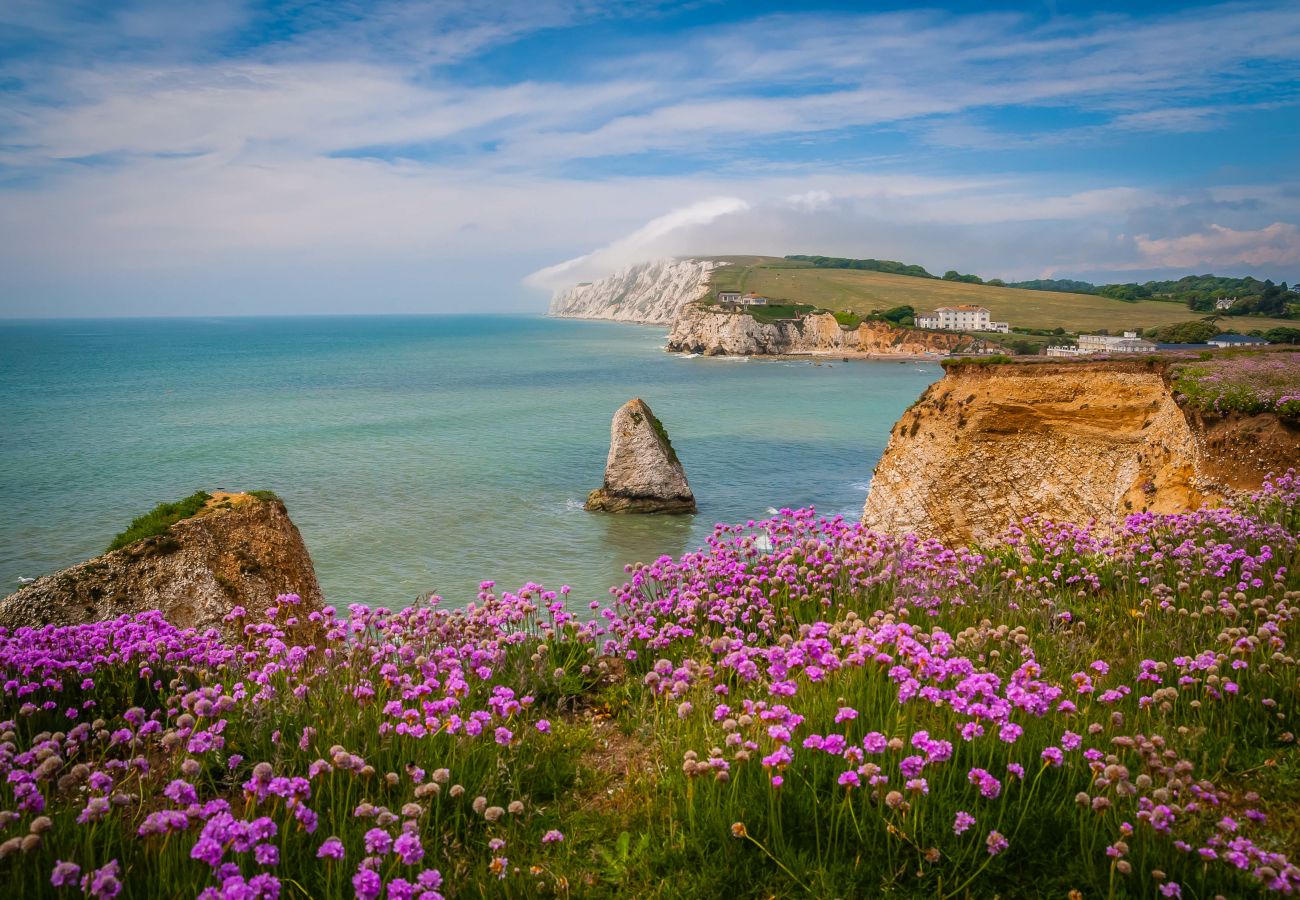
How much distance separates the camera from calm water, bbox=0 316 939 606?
89.9ft

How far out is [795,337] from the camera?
554ft

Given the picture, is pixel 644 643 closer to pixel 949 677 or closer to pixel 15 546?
pixel 949 677

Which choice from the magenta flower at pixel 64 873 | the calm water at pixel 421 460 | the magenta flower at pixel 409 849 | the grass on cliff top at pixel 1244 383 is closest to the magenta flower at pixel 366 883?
the magenta flower at pixel 409 849

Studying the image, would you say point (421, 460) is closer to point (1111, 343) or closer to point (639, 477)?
point (639, 477)

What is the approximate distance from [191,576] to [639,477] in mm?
23943

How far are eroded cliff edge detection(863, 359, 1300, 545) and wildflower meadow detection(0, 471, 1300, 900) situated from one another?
9053 millimetres

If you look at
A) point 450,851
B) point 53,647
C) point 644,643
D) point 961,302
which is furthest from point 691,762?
point 961,302

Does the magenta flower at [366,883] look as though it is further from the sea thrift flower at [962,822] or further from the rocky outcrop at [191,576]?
the rocky outcrop at [191,576]

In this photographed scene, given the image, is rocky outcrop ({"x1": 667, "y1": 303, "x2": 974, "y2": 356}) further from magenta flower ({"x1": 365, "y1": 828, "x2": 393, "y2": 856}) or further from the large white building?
magenta flower ({"x1": 365, "y1": 828, "x2": 393, "y2": 856})

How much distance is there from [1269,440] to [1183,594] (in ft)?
32.7

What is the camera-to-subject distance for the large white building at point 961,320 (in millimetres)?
175625

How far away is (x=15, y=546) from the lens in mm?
26797

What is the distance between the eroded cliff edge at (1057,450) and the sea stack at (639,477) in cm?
1118

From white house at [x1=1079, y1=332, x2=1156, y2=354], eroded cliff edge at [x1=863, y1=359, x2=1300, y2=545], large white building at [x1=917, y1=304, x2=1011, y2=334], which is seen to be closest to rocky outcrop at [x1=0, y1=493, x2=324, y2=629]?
eroded cliff edge at [x1=863, y1=359, x2=1300, y2=545]
